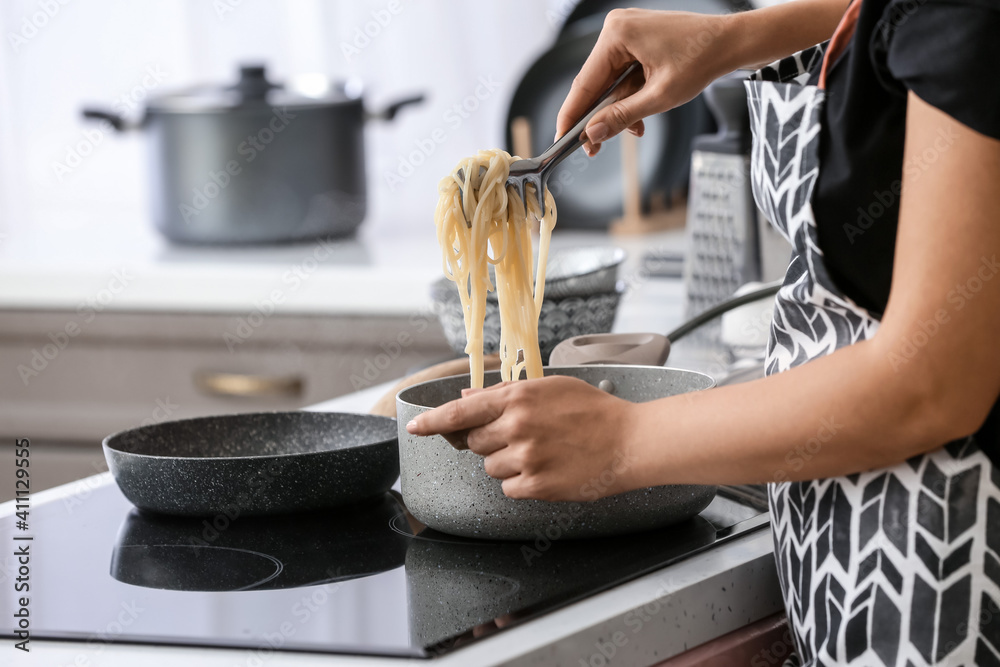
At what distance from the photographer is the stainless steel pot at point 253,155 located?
85.3 inches

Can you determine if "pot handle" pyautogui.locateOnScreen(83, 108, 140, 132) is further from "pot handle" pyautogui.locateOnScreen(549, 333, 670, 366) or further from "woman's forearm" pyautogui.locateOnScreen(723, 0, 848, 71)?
"woman's forearm" pyautogui.locateOnScreen(723, 0, 848, 71)

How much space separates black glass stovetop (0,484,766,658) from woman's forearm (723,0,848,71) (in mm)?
365

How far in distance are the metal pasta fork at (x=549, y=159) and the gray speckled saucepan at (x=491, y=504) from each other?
0.67ft

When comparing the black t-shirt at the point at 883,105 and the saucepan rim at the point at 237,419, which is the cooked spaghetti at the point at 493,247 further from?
the black t-shirt at the point at 883,105

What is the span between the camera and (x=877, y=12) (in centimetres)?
60

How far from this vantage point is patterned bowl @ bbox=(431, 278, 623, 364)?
49.6 inches

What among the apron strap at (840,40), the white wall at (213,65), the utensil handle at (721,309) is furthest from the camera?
the white wall at (213,65)

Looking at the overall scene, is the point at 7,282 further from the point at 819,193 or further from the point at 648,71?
the point at 819,193

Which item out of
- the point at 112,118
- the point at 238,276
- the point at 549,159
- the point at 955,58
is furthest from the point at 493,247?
the point at 112,118

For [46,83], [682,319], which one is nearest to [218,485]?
[682,319]

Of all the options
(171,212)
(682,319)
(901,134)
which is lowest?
(682,319)

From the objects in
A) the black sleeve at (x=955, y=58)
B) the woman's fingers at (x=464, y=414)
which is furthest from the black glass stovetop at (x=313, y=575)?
the black sleeve at (x=955, y=58)

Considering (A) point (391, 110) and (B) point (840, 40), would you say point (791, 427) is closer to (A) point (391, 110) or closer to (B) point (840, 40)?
(B) point (840, 40)

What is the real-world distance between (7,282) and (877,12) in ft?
6.38
